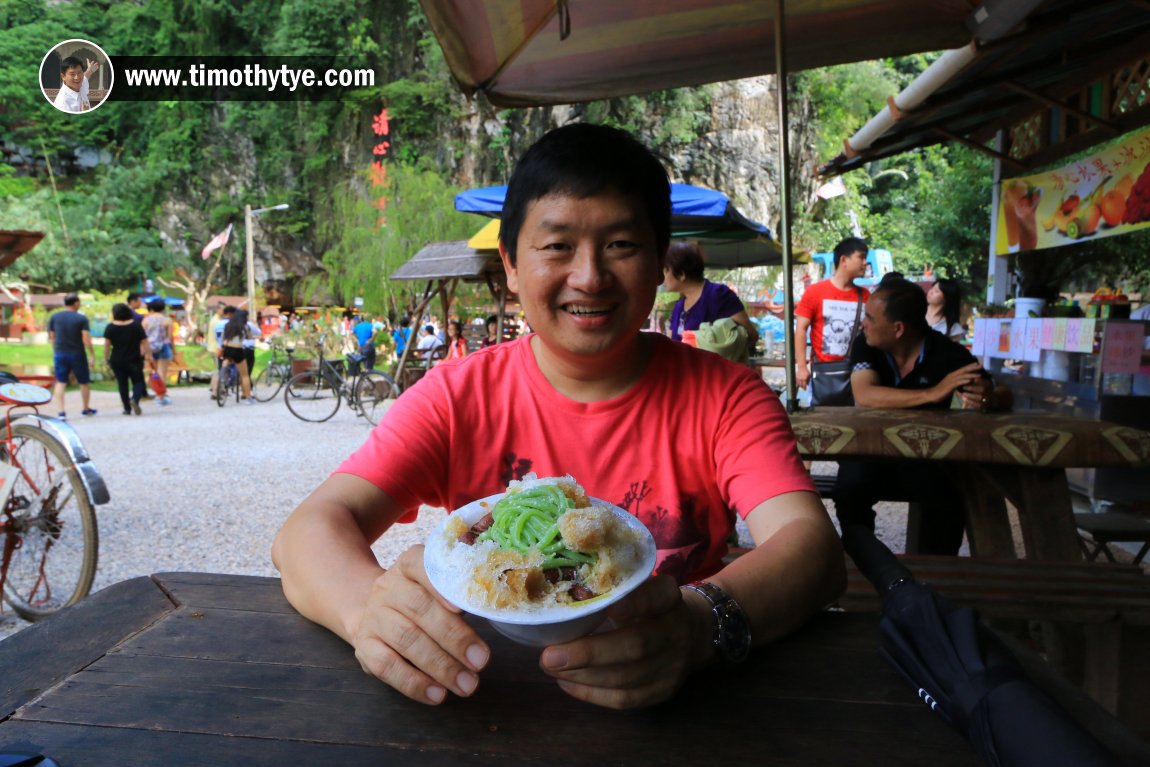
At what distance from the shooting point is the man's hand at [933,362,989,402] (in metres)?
3.20

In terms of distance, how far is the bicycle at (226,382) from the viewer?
13.4 metres

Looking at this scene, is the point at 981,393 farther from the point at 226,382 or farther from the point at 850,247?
the point at 226,382

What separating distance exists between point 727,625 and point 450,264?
11.2m

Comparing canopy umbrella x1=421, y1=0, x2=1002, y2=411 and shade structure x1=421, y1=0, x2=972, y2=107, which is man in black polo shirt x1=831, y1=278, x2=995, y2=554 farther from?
shade structure x1=421, y1=0, x2=972, y2=107

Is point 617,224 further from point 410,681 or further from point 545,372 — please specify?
point 410,681

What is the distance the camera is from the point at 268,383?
15203 millimetres

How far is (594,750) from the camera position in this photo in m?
0.86

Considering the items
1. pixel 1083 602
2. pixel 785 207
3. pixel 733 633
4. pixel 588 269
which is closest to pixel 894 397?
pixel 785 207

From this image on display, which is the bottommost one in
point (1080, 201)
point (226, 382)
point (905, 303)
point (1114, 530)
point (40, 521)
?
point (226, 382)

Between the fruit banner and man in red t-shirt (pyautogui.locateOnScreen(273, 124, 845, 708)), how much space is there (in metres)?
5.92

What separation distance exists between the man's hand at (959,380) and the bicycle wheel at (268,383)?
526 inches

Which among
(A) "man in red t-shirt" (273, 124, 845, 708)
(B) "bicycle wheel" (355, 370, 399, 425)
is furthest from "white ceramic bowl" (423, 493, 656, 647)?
(B) "bicycle wheel" (355, 370, 399, 425)

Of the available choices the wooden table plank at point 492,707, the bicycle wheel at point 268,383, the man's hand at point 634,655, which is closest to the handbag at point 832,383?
the wooden table plank at point 492,707

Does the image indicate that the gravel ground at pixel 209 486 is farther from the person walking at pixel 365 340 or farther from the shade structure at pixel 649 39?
the person walking at pixel 365 340
